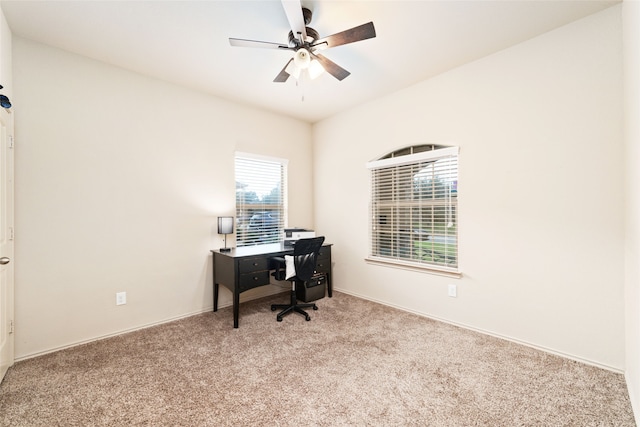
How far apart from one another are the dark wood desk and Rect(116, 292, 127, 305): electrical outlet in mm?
905

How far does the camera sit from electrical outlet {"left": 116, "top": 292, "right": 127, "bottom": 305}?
2848 millimetres

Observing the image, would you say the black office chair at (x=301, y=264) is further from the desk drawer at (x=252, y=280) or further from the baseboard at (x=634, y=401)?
the baseboard at (x=634, y=401)

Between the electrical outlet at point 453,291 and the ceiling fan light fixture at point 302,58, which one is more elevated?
the ceiling fan light fixture at point 302,58

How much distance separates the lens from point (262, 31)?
2322mm

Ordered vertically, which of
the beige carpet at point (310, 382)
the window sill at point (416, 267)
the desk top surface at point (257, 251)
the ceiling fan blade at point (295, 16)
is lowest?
the beige carpet at point (310, 382)

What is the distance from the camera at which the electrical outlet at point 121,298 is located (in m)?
2.85

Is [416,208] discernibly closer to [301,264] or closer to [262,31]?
[301,264]

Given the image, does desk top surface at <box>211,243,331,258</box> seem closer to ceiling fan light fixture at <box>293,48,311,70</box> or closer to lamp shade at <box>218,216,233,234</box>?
lamp shade at <box>218,216,233,234</box>

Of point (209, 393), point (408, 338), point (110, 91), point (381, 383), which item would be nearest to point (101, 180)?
point (110, 91)

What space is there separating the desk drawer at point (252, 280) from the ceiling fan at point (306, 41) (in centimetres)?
207

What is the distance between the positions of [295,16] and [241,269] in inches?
92.6

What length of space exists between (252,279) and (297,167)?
6.62 ft

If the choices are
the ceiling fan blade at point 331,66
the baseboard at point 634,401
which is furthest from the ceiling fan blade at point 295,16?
the baseboard at point 634,401

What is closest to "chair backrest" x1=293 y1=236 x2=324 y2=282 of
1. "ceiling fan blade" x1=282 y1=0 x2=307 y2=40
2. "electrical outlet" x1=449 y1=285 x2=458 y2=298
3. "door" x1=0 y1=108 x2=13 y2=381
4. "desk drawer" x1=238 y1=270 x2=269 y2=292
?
"desk drawer" x1=238 y1=270 x2=269 y2=292
